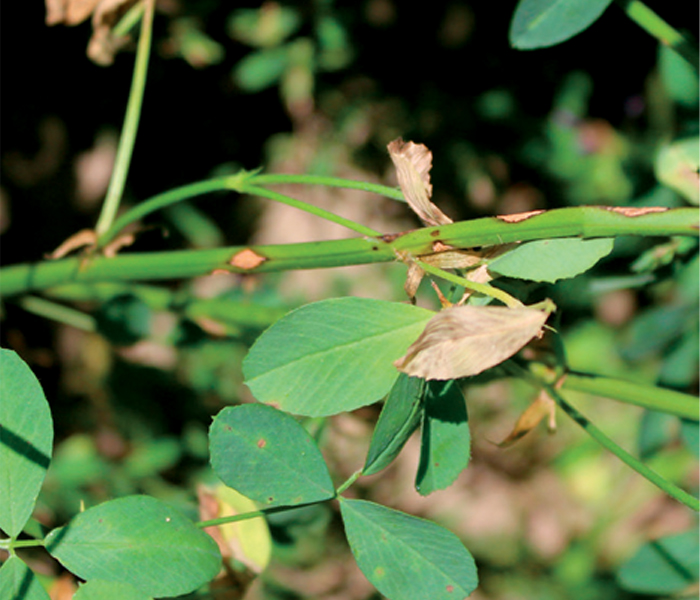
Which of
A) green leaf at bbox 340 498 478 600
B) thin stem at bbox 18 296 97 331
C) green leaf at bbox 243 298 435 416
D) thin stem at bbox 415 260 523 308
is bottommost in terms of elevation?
thin stem at bbox 18 296 97 331

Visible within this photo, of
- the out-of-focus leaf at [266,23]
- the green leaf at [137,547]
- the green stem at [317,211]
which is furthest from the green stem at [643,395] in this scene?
the out-of-focus leaf at [266,23]

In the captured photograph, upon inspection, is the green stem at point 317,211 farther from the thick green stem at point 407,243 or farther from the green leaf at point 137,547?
the green leaf at point 137,547

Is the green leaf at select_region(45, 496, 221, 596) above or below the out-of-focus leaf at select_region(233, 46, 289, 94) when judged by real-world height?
below

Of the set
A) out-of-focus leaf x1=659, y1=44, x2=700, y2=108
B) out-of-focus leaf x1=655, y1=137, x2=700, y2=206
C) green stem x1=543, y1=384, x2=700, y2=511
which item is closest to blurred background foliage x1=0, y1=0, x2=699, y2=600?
out-of-focus leaf x1=659, y1=44, x2=700, y2=108

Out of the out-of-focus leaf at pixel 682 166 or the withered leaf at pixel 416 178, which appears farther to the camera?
the out-of-focus leaf at pixel 682 166

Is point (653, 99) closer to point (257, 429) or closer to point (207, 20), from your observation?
point (207, 20)

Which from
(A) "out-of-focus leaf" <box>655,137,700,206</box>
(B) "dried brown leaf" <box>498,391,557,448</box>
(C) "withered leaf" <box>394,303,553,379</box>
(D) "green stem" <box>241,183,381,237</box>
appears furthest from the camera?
(A) "out-of-focus leaf" <box>655,137,700,206</box>

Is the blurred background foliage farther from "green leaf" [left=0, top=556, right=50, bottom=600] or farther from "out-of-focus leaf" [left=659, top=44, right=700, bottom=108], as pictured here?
"green leaf" [left=0, top=556, right=50, bottom=600]
